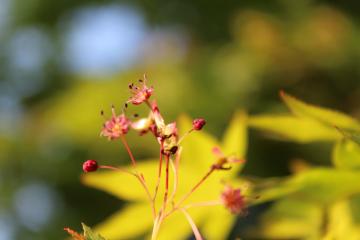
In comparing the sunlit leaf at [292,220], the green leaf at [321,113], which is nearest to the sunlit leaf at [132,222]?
the sunlit leaf at [292,220]

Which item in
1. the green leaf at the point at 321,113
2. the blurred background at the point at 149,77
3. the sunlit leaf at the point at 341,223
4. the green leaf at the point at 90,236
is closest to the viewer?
the green leaf at the point at 90,236

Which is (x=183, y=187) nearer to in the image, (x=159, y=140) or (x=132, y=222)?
(x=132, y=222)

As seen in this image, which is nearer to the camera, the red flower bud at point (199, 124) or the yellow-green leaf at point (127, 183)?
the red flower bud at point (199, 124)

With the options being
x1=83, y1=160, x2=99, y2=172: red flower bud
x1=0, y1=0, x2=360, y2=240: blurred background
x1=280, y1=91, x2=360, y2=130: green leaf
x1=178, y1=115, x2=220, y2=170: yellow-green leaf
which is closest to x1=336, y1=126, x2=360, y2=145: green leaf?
x1=280, y1=91, x2=360, y2=130: green leaf

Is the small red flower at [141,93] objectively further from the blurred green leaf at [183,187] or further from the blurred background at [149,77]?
the blurred background at [149,77]

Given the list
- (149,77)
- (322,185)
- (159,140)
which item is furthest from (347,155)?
(149,77)

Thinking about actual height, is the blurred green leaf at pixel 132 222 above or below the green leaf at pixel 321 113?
below
